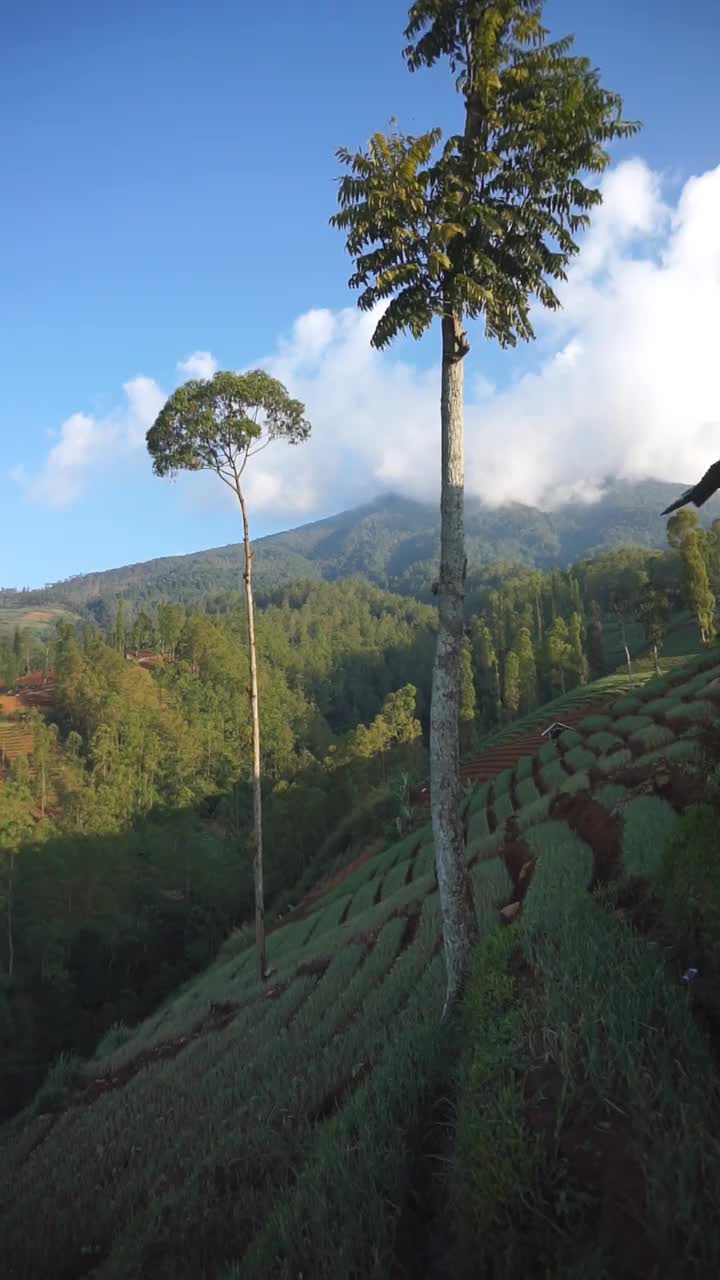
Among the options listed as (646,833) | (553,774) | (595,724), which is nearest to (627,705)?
(595,724)

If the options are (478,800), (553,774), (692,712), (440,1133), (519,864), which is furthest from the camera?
(478,800)

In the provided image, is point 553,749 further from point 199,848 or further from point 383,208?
point 199,848

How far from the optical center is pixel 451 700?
7109mm

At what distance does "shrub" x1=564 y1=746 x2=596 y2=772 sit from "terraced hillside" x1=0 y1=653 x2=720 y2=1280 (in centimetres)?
1495

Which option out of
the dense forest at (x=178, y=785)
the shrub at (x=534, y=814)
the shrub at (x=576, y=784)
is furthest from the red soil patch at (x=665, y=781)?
the dense forest at (x=178, y=785)

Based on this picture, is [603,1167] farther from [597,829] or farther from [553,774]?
[553,774]

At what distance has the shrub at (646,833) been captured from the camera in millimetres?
7680

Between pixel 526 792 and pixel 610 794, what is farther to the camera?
pixel 526 792

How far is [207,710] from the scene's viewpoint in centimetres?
9744

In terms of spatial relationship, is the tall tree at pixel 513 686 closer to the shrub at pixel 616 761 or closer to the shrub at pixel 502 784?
the shrub at pixel 502 784

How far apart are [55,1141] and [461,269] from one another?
1415 centimetres

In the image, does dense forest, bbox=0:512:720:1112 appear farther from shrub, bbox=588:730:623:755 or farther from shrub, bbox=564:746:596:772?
shrub, bbox=588:730:623:755

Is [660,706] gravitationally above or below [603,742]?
above

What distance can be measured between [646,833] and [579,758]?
1770 centimetres
